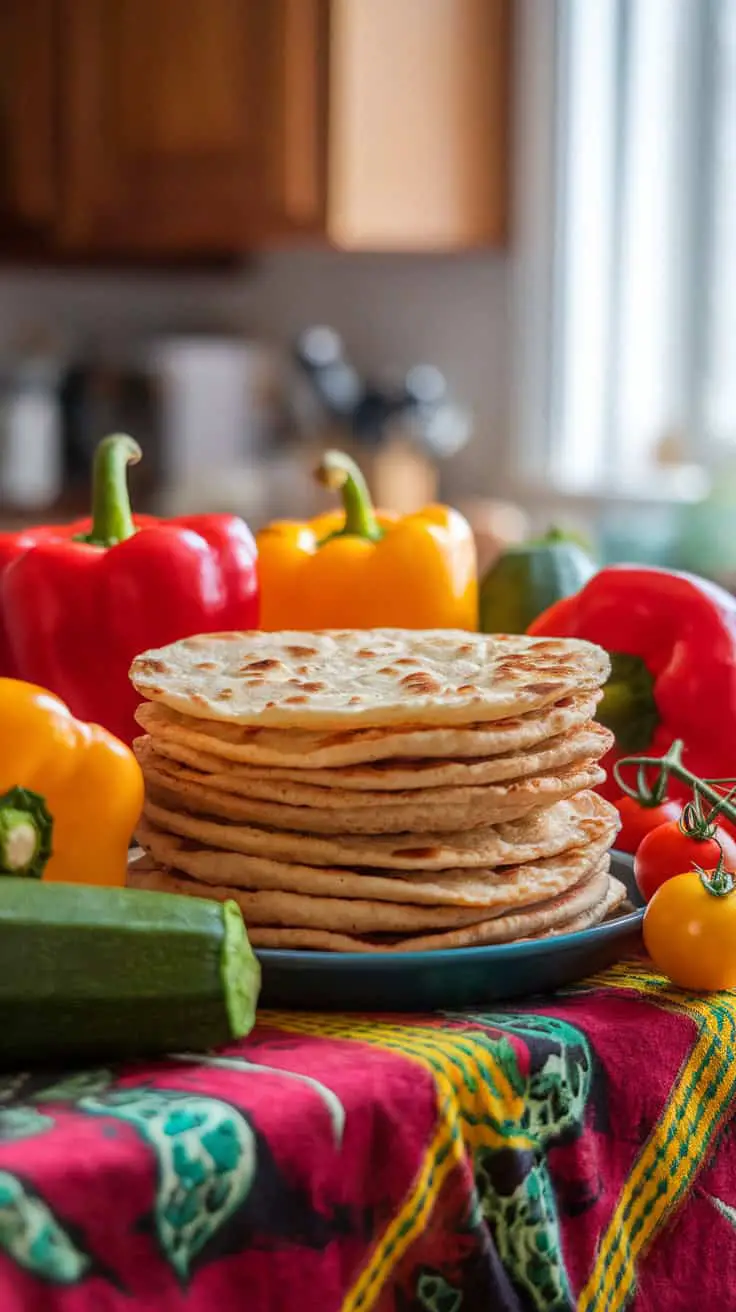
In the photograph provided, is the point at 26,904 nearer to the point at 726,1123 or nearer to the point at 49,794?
the point at 49,794

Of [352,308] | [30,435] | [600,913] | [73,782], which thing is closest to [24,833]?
[73,782]

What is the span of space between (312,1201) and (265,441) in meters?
3.67

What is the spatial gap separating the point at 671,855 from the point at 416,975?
19cm

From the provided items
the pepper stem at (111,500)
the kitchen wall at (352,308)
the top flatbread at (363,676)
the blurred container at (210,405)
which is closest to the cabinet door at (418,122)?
the kitchen wall at (352,308)

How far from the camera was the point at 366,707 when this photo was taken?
0.78 meters

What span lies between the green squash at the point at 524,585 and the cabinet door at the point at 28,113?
3024 mm

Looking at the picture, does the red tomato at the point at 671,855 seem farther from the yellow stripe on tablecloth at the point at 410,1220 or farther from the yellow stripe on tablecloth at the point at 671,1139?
the yellow stripe on tablecloth at the point at 410,1220

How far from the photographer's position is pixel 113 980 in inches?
27.0

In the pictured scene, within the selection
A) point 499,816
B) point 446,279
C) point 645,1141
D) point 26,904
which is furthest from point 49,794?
point 446,279

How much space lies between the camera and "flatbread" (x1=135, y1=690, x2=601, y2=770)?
772 millimetres

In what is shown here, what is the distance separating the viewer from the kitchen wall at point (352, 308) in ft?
12.7

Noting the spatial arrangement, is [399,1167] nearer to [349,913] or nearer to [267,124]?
[349,913]

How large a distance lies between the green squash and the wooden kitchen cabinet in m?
2.33

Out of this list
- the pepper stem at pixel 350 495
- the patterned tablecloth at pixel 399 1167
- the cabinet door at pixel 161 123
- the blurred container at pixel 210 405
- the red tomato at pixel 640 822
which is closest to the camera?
the patterned tablecloth at pixel 399 1167
